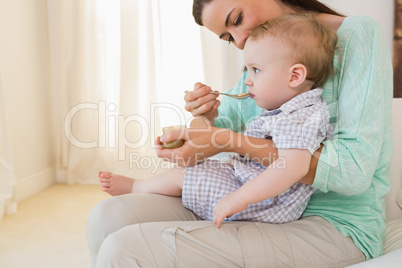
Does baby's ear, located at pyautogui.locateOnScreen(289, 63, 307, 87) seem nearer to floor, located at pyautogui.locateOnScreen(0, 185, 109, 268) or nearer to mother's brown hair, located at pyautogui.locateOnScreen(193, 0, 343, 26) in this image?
mother's brown hair, located at pyautogui.locateOnScreen(193, 0, 343, 26)

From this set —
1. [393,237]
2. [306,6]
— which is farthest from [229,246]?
[306,6]

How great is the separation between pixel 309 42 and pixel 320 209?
0.45 m

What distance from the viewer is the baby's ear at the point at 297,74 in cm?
117

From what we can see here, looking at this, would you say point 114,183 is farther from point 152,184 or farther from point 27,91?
point 27,91

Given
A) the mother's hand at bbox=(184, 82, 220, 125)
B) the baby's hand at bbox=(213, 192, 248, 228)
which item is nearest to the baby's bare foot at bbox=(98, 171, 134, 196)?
the mother's hand at bbox=(184, 82, 220, 125)

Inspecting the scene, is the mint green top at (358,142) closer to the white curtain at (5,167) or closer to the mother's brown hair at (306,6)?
the mother's brown hair at (306,6)

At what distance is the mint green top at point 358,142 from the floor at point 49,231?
3.75 ft

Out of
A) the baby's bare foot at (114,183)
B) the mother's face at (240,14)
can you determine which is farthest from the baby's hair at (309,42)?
the baby's bare foot at (114,183)

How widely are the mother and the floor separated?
2.54 feet

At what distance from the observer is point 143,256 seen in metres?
0.97

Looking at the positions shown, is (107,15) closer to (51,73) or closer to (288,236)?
(51,73)

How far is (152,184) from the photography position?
52.7 inches

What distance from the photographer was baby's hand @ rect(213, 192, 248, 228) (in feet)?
3.45

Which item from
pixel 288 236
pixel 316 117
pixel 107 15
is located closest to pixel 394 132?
pixel 316 117
